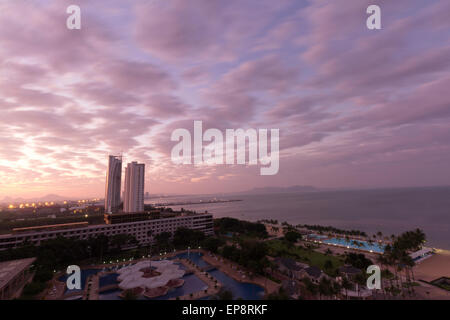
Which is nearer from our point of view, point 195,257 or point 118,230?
point 195,257

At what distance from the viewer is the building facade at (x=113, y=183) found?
95688mm

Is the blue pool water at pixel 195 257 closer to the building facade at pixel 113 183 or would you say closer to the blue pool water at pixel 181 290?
the blue pool water at pixel 181 290

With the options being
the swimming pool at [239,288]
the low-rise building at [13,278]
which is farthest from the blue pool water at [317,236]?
the low-rise building at [13,278]

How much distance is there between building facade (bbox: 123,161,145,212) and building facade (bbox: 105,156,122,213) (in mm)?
16999

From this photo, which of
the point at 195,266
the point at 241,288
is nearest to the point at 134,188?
the point at 195,266

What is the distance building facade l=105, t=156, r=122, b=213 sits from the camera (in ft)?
314

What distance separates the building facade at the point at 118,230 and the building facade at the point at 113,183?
36.3m

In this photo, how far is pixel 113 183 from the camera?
3809 inches

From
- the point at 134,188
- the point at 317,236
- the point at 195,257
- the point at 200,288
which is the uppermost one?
the point at 134,188

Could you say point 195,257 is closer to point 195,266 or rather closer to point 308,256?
point 195,266

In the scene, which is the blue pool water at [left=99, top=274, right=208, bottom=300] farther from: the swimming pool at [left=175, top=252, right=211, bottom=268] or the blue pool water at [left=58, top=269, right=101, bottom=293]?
the swimming pool at [left=175, top=252, right=211, bottom=268]

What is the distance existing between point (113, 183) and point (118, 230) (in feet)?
123
